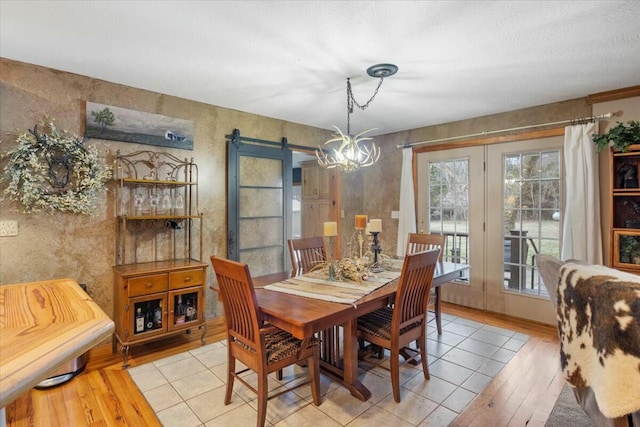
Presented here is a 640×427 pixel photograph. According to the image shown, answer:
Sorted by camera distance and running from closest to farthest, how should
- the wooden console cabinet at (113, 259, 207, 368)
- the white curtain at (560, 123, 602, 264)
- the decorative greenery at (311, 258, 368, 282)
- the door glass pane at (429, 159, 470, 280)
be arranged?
the decorative greenery at (311, 258, 368, 282)
the wooden console cabinet at (113, 259, 207, 368)
the white curtain at (560, 123, 602, 264)
the door glass pane at (429, 159, 470, 280)

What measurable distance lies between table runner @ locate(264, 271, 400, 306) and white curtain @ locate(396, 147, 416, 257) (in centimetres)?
208

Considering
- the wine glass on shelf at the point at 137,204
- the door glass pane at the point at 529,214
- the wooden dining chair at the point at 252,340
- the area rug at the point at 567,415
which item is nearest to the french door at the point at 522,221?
the door glass pane at the point at 529,214

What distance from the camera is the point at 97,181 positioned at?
9.12 feet

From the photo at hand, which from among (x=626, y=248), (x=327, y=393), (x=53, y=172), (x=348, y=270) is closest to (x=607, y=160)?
(x=626, y=248)

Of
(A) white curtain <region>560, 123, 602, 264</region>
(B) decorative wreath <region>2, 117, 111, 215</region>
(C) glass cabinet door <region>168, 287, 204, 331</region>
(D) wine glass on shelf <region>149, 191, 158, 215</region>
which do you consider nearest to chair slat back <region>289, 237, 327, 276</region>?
(C) glass cabinet door <region>168, 287, 204, 331</region>

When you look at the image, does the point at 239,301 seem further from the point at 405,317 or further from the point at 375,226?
the point at 375,226

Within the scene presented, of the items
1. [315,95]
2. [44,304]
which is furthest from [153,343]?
[315,95]

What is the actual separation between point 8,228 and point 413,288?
3042 millimetres

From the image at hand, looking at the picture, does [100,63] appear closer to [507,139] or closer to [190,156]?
[190,156]

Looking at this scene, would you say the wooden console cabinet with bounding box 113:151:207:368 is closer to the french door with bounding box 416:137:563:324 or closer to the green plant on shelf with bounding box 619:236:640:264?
the french door with bounding box 416:137:563:324

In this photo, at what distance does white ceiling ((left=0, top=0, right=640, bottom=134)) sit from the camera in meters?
1.88

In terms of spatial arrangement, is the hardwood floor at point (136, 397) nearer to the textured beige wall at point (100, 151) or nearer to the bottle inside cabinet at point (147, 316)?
the bottle inside cabinet at point (147, 316)

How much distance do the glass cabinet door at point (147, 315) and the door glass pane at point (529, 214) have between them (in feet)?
12.2

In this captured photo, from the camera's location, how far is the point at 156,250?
3230 mm
